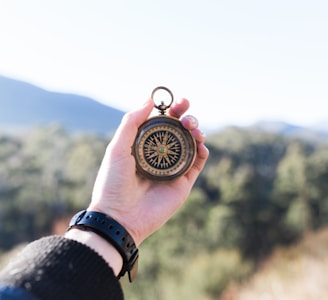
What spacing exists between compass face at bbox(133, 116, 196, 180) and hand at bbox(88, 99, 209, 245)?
3.5 inches

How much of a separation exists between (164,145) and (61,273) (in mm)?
1252

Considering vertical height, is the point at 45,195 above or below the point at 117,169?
below

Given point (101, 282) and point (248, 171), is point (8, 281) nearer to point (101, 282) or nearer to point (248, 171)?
point (101, 282)

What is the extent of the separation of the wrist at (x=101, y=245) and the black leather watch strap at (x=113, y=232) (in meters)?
0.01

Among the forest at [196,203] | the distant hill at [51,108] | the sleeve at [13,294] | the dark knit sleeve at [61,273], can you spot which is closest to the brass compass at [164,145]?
the dark knit sleeve at [61,273]

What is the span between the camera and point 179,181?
223 cm

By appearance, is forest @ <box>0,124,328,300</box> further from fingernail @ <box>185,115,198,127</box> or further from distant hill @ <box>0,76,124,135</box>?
distant hill @ <box>0,76,124,135</box>

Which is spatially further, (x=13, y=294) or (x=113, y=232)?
(x=113, y=232)

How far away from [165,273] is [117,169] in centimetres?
1233

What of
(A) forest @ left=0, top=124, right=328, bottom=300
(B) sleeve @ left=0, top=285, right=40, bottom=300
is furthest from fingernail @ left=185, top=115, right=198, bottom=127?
(A) forest @ left=0, top=124, right=328, bottom=300

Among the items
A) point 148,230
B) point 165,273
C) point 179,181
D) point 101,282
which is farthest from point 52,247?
point 165,273

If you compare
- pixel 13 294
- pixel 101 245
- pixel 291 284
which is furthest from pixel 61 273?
pixel 291 284

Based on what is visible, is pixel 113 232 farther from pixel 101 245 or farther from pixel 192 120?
pixel 192 120

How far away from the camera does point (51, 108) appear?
5281 cm
